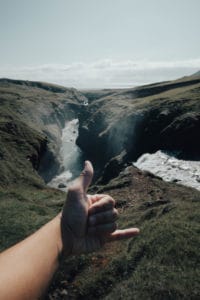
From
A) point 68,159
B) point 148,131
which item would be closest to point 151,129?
point 148,131

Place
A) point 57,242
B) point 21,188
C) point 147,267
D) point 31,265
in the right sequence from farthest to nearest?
point 21,188
point 147,267
point 57,242
point 31,265

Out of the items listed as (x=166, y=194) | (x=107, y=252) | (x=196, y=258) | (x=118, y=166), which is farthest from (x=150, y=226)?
(x=118, y=166)

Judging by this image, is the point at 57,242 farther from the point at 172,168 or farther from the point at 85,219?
the point at 172,168

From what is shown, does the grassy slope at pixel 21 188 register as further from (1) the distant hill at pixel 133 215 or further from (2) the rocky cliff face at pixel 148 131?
(2) the rocky cliff face at pixel 148 131

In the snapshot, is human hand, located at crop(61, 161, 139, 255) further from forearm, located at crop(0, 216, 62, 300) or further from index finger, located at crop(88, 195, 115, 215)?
forearm, located at crop(0, 216, 62, 300)

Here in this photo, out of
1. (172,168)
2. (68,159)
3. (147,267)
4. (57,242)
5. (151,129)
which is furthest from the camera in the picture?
(68,159)

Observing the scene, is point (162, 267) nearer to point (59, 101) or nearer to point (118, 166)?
point (118, 166)
